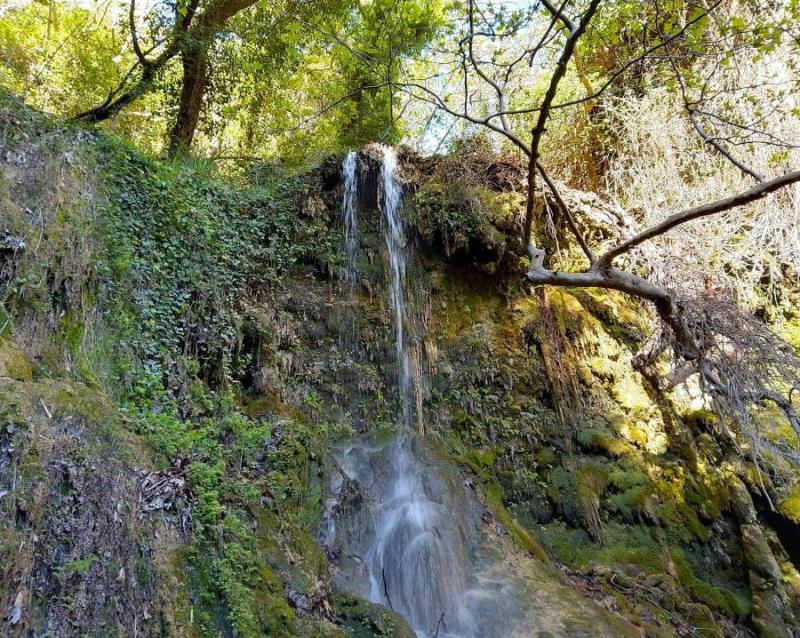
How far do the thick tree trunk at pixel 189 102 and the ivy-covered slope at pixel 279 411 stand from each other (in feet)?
4.50

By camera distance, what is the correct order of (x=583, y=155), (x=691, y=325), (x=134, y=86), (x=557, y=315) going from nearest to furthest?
(x=691, y=325) → (x=134, y=86) → (x=557, y=315) → (x=583, y=155)

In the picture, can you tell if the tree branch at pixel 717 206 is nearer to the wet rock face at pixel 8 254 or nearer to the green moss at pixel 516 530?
the green moss at pixel 516 530

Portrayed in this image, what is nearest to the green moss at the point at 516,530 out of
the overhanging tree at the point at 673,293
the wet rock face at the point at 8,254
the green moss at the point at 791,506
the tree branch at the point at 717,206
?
the overhanging tree at the point at 673,293

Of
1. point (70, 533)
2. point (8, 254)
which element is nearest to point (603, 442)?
point (70, 533)

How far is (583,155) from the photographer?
31.3 ft

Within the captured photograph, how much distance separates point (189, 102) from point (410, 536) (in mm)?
7917

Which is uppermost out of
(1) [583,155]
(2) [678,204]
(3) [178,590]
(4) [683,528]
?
(1) [583,155]

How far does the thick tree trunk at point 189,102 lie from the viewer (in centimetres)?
803

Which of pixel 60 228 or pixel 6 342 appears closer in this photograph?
pixel 6 342

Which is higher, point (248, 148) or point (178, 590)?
point (248, 148)

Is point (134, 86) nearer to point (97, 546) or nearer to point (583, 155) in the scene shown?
point (97, 546)

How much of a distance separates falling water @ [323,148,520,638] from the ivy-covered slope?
1.06ft

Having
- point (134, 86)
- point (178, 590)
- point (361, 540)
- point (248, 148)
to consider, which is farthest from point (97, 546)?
point (248, 148)

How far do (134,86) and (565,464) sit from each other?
8335 mm
